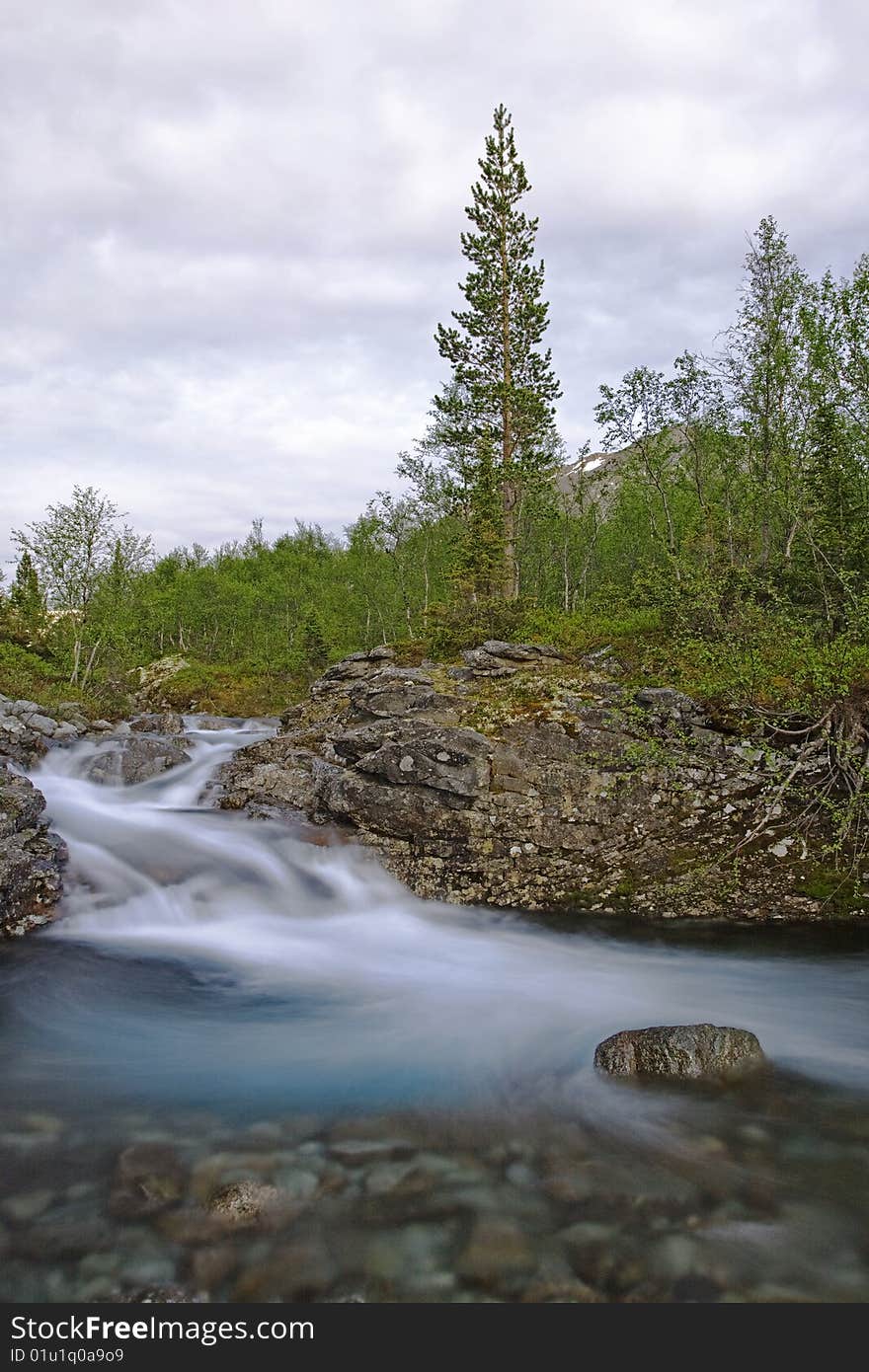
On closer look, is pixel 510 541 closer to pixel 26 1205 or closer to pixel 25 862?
pixel 25 862

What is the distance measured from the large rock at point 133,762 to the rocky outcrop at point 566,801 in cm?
463

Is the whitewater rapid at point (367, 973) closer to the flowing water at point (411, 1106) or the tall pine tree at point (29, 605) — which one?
the flowing water at point (411, 1106)

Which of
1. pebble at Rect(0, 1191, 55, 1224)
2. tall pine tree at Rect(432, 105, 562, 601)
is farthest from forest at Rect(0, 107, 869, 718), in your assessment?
pebble at Rect(0, 1191, 55, 1224)

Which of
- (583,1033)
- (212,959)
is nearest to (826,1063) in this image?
(583,1033)

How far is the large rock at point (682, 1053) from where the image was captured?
5645mm

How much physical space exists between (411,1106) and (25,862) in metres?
7.00

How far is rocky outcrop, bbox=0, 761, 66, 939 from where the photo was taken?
30.2 feet

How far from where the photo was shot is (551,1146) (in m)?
4.95

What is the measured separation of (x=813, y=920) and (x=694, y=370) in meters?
19.0

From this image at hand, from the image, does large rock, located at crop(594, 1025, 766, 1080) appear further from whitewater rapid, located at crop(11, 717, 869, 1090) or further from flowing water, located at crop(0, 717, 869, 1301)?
whitewater rapid, located at crop(11, 717, 869, 1090)

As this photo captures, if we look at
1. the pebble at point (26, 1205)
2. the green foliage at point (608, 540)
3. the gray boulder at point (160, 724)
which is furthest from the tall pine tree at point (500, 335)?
the pebble at point (26, 1205)

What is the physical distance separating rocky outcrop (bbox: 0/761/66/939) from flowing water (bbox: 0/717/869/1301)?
1.13 feet

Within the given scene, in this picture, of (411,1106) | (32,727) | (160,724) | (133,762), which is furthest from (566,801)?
(160,724)

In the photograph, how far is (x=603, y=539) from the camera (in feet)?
186
